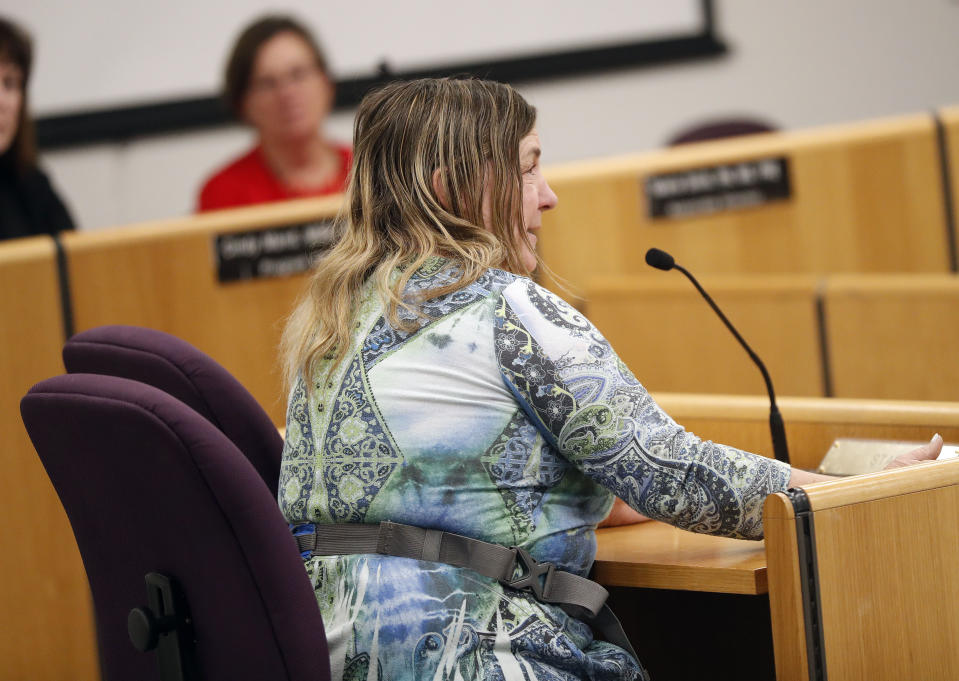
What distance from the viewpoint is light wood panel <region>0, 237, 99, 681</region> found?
2.30 meters

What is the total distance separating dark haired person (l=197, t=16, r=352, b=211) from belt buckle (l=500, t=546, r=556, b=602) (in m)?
2.16

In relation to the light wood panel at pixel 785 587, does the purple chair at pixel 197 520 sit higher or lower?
higher

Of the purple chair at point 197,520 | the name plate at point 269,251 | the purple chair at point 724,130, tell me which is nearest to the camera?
the purple chair at point 197,520

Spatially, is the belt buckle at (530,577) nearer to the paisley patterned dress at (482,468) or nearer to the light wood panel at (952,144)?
the paisley patterned dress at (482,468)

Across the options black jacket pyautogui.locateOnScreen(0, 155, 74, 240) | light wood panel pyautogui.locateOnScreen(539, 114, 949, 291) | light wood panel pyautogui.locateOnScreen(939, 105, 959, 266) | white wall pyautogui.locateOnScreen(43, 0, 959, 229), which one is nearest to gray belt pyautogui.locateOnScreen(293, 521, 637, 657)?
light wood panel pyautogui.locateOnScreen(539, 114, 949, 291)

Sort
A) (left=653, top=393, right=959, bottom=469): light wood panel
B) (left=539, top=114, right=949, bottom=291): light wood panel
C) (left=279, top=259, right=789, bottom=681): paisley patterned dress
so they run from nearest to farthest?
1. (left=279, top=259, right=789, bottom=681): paisley patterned dress
2. (left=653, top=393, right=959, bottom=469): light wood panel
3. (left=539, top=114, right=949, bottom=291): light wood panel

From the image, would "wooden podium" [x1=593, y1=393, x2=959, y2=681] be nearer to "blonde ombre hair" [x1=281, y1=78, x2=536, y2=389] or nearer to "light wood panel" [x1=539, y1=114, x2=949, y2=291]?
"blonde ombre hair" [x1=281, y1=78, x2=536, y2=389]

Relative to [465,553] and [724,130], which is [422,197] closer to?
[465,553]

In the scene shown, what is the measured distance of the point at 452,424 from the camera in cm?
134

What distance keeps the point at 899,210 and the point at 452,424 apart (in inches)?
87.6

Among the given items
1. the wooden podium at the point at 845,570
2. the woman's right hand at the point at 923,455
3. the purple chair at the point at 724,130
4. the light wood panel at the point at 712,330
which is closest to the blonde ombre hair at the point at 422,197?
the wooden podium at the point at 845,570

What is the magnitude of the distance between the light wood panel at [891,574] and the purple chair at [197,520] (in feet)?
1.82

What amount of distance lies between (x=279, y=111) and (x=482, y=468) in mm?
2286

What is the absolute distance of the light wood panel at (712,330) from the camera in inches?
110
